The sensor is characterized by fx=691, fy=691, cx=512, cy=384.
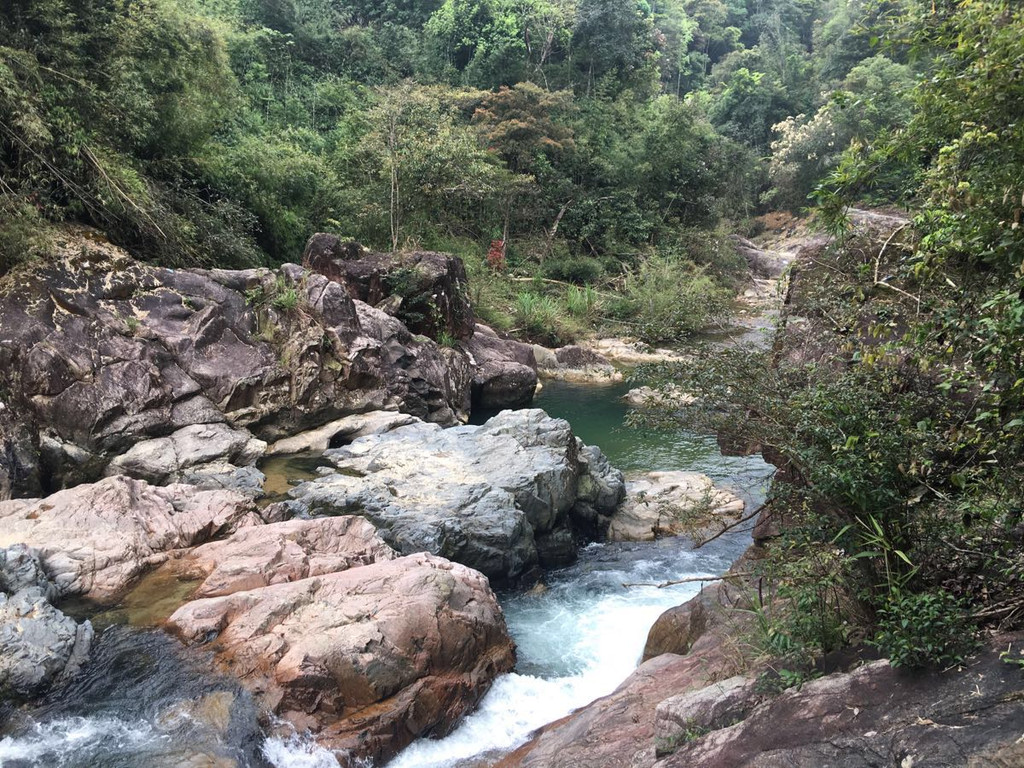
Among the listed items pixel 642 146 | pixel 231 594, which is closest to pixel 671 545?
pixel 231 594

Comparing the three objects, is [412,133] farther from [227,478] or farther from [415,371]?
[227,478]

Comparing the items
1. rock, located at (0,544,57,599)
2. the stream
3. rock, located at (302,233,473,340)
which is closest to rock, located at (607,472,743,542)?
the stream

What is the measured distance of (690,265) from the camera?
26.7 m

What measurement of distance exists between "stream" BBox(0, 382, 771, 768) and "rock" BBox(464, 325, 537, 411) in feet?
24.9

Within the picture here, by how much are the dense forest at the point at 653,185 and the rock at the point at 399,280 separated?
189 cm

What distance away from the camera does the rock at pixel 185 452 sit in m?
9.70

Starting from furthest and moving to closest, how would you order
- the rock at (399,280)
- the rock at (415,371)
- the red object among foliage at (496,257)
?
the red object among foliage at (496,257) → the rock at (399,280) → the rock at (415,371)

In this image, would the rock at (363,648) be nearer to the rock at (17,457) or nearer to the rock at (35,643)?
the rock at (35,643)

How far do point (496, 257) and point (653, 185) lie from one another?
370 inches

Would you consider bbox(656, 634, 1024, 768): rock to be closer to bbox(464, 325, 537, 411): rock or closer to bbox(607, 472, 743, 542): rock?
bbox(607, 472, 743, 542): rock

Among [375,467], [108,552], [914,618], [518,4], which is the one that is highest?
[518,4]

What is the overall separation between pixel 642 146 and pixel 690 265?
18.7 ft

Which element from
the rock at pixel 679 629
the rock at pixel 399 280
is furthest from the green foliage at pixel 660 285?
the rock at pixel 679 629

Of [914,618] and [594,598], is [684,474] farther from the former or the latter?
[914,618]
